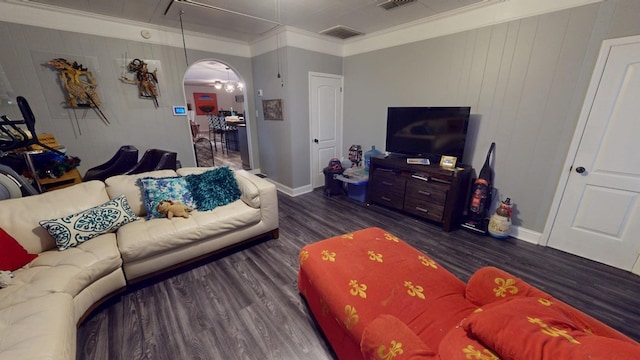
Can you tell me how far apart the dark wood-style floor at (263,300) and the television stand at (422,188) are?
267 mm

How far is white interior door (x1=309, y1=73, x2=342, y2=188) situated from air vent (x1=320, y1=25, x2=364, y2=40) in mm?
613

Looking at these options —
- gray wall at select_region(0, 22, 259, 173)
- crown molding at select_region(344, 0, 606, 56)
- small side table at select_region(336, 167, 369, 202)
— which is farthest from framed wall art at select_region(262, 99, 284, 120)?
crown molding at select_region(344, 0, 606, 56)

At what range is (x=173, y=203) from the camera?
7.59 feet

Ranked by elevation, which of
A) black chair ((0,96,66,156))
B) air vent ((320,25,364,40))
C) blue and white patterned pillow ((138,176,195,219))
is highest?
air vent ((320,25,364,40))

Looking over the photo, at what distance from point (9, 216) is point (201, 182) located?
130 cm

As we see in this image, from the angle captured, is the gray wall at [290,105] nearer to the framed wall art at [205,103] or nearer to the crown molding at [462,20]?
the crown molding at [462,20]

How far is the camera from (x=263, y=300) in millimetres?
1906

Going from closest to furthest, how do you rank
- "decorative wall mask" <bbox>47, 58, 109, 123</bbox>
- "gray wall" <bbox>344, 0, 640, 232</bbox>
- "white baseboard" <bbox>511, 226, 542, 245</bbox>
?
"gray wall" <bbox>344, 0, 640, 232</bbox> < "white baseboard" <bbox>511, 226, 542, 245</bbox> < "decorative wall mask" <bbox>47, 58, 109, 123</bbox>

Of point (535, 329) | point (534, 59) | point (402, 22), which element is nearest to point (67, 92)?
point (402, 22)

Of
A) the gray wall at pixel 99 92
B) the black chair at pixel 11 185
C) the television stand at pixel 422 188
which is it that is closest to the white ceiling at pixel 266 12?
the gray wall at pixel 99 92

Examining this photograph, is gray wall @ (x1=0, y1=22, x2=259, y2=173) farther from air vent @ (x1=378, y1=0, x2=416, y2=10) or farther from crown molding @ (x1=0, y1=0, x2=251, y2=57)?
air vent @ (x1=378, y1=0, x2=416, y2=10)

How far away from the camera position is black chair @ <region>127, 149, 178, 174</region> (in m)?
3.16

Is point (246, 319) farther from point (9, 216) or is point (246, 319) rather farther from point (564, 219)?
point (564, 219)

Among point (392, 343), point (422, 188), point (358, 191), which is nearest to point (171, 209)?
point (392, 343)
